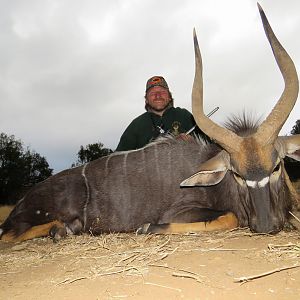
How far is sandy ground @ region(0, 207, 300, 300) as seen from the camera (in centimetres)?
170

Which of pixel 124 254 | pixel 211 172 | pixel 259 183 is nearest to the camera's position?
pixel 124 254

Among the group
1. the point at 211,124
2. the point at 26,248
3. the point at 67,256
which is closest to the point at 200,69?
the point at 211,124

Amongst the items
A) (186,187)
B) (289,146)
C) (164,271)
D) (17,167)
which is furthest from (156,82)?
(17,167)

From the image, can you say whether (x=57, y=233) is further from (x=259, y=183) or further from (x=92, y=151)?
(x=92, y=151)

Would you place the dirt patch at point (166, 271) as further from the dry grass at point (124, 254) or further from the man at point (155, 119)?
the man at point (155, 119)

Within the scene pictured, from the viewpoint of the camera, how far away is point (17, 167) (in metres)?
26.3

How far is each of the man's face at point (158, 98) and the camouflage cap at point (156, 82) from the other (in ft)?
0.18

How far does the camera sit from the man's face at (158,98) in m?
5.63

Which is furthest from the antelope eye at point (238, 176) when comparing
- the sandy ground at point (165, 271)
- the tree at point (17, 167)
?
the tree at point (17, 167)

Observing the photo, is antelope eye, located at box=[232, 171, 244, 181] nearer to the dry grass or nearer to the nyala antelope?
the nyala antelope

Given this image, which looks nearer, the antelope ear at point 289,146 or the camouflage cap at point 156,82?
the antelope ear at point 289,146

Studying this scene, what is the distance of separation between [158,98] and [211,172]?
2400mm

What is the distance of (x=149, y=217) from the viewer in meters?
3.87

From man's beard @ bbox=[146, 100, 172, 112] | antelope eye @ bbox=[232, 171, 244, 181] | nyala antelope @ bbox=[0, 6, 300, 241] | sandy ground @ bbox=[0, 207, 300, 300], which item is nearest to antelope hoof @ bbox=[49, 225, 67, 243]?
nyala antelope @ bbox=[0, 6, 300, 241]
